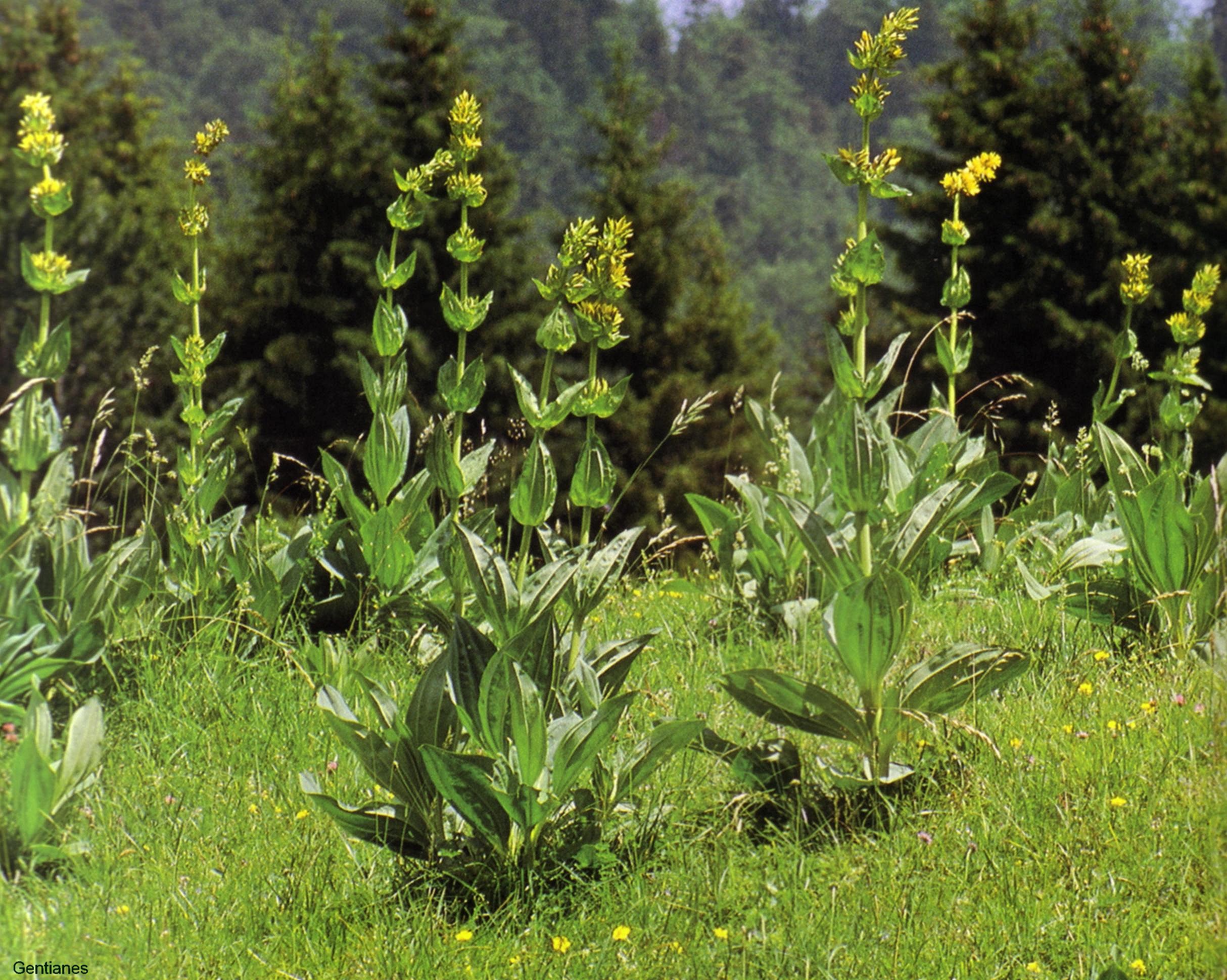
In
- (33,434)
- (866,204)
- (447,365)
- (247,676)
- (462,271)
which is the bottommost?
(247,676)

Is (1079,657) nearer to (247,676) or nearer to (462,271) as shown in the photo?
(462,271)

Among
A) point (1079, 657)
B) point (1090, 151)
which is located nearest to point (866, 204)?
point (1079, 657)

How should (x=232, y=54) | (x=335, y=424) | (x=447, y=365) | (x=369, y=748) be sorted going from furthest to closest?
1. (x=232, y=54)
2. (x=335, y=424)
3. (x=447, y=365)
4. (x=369, y=748)

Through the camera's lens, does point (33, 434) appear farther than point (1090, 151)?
No

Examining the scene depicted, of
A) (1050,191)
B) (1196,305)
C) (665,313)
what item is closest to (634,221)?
(665,313)

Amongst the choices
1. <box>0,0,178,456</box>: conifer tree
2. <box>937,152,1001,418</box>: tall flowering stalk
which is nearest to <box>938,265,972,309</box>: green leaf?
<box>937,152,1001,418</box>: tall flowering stalk

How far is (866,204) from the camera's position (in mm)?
2406

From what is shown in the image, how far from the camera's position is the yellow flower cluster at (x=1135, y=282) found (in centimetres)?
356

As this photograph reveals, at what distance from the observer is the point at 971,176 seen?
3.47m

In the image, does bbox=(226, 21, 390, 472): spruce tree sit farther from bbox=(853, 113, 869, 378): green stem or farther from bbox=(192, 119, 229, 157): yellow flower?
bbox=(853, 113, 869, 378): green stem

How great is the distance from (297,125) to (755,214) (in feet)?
114

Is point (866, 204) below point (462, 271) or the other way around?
the other way around

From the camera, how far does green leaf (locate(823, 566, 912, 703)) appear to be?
213cm

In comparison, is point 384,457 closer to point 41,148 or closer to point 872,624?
point 41,148
